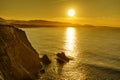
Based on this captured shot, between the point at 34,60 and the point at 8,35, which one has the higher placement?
the point at 8,35

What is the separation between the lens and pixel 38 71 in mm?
37062

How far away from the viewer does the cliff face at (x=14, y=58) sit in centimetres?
2724

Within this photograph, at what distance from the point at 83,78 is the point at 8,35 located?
1682cm

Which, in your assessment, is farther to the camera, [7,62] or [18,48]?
[18,48]

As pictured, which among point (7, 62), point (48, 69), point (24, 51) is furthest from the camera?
point (48, 69)

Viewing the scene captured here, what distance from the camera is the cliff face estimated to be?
27239mm

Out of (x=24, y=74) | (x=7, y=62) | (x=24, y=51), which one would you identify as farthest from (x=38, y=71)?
(x=7, y=62)

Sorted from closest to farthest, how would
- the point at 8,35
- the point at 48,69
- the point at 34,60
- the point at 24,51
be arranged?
the point at 8,35 < the point at 24,51 < the point at 34,60 < the point at 48,69

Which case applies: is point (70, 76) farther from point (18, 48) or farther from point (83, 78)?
point (18, 48)

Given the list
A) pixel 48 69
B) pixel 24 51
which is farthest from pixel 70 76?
pixel 24 51

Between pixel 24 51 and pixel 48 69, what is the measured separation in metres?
8.33

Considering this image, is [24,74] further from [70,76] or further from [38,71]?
[70,76]

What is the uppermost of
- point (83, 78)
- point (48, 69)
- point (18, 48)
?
point (18, 48)

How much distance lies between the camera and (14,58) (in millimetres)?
30438
